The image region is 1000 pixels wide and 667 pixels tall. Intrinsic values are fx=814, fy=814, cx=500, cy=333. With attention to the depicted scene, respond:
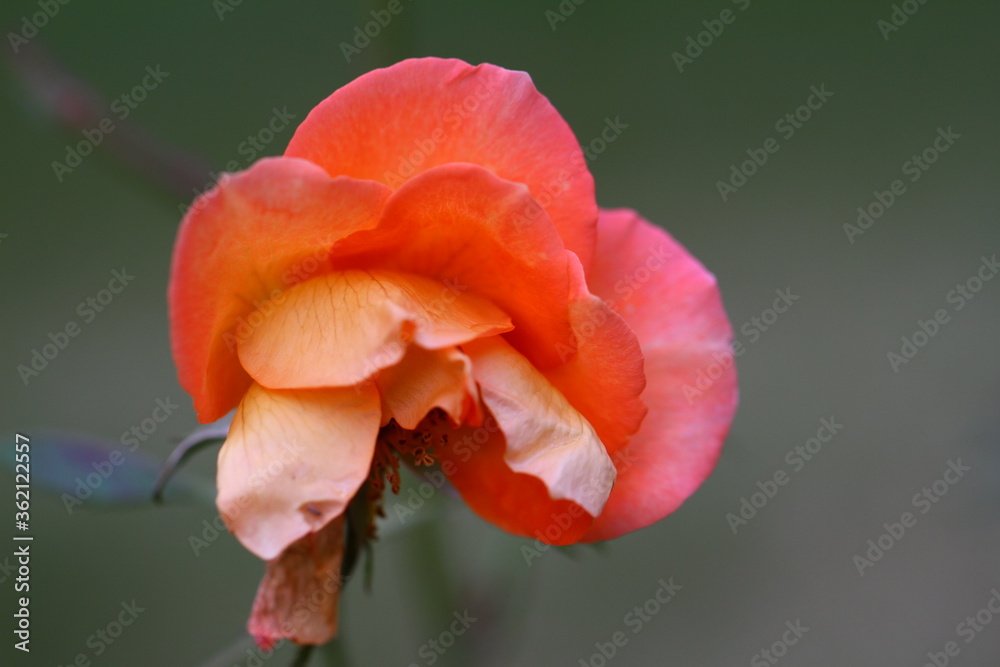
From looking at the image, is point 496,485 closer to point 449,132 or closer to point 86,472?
point 449,132

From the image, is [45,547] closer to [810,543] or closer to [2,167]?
[2,167]

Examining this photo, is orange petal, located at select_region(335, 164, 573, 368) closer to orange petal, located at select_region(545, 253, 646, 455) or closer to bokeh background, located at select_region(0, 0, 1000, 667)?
orange petal, located at select_region(545, 253, 646, 455)

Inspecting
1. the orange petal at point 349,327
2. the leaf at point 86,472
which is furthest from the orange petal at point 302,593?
the leaf at point 86,472

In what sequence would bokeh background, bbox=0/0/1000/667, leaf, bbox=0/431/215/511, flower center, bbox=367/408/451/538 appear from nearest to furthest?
1. flower center, bbox=367/408/451/538
2. leaf, bbox=0/431/215/511
3. bokeh background, bbox=0/0/1000/667

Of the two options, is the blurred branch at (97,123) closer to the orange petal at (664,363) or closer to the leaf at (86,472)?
the leaf at (86,472)

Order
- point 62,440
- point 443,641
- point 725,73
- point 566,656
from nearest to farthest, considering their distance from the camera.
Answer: point 62,440 < point 443,641 < point 566,656 < point 725,73

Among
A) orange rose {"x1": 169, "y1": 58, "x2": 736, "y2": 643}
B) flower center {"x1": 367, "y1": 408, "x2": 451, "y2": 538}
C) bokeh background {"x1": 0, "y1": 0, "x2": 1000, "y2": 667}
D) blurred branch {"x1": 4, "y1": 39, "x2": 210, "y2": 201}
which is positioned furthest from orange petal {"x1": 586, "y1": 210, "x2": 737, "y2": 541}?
bokeh background {"x1": 0, "y1": 0, "x2": 1000, "y2": 667}

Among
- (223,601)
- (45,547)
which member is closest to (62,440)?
(223,601)
